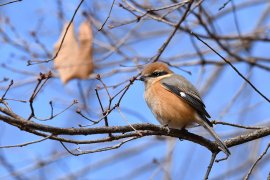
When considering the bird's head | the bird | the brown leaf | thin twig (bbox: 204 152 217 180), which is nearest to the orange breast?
the bird

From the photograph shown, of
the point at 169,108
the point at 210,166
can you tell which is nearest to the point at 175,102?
the point at 169,108

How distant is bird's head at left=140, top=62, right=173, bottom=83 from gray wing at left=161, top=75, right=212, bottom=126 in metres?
0.15

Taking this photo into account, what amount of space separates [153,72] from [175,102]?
0.61 meters

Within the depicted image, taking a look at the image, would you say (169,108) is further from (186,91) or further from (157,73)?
(157,73)

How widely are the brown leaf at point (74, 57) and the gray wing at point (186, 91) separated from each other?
888 millimetres

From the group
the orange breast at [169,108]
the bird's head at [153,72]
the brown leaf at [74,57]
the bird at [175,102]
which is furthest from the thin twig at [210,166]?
the brown leaf at [74,57]

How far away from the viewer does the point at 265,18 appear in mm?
7336

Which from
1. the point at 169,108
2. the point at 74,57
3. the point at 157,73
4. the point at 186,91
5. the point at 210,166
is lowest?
the point at 210,166

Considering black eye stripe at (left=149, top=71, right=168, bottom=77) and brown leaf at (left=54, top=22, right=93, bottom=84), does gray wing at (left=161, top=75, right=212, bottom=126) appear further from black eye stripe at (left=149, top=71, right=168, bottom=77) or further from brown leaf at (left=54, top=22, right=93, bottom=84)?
brown leaf at (left=54, top=22, right=93, bottom=84)

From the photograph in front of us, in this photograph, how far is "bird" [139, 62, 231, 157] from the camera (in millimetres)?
4762

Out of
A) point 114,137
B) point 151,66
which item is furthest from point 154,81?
point 114,137

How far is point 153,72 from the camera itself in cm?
536

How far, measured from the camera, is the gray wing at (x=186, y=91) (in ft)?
15.6

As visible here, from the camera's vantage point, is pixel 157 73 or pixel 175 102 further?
pixel 157 73
